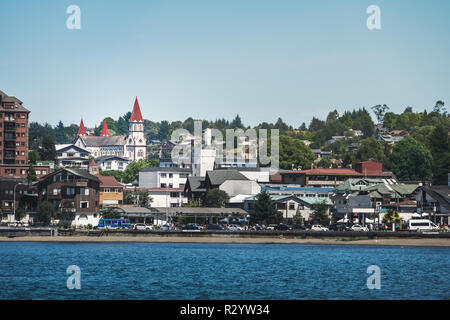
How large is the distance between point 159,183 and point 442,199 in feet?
221

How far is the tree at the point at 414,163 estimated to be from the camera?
16100 centimetres

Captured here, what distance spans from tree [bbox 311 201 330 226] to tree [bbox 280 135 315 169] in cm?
6331

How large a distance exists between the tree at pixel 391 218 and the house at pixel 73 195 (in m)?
39.0

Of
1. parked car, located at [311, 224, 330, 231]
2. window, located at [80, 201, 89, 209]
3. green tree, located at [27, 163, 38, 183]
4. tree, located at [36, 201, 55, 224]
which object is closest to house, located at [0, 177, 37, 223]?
tree, located at [36, 201, 55, 224]

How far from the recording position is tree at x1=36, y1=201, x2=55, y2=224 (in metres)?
99.1

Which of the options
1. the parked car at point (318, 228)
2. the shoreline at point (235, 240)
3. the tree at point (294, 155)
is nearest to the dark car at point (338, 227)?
the parked car at point (318, 228)

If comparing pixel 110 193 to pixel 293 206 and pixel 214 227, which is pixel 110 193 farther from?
pixel 293 206

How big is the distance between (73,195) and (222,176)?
29828 millimetres

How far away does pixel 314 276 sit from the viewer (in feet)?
192

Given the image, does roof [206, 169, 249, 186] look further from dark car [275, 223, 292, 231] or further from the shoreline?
the shoreline

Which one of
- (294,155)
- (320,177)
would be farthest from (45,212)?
(294,155)

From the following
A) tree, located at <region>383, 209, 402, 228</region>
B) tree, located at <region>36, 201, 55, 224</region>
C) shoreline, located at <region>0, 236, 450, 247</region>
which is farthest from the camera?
tree, located at <region>383, 209, 402, 228</region>
